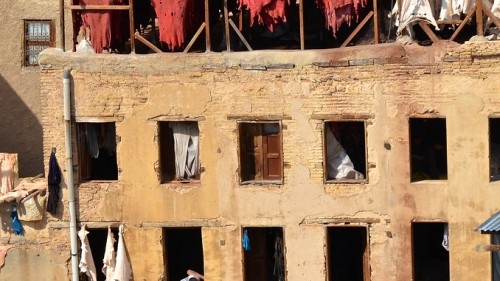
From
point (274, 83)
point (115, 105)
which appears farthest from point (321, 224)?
point (115, 105)

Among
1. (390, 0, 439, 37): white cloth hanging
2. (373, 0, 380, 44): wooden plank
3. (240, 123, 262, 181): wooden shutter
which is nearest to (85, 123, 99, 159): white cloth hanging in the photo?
(240, 123, 262, 181): wooden shutter

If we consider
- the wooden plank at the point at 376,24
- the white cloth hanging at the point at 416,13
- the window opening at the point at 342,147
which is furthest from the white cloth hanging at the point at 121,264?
the white cloth hanging at the point at 416,13

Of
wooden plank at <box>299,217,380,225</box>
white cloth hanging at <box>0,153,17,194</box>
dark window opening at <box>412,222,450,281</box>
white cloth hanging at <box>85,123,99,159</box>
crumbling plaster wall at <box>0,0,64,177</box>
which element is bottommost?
dark window opening at <box>412,222,450,281</box>

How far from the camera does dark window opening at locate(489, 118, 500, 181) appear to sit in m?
24.9

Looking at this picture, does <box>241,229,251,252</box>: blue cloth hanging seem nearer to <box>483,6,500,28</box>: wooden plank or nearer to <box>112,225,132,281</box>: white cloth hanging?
<box>112,225,132,281</box>: white cloth hanging

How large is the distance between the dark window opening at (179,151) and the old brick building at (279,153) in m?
0.03

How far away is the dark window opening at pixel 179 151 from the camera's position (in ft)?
84.0

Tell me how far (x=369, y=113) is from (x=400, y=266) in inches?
122

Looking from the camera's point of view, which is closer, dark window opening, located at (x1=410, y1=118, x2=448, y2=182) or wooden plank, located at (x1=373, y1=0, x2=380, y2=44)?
wooden plank, located at (x1=373, y1=0, x2=380, y2=44)

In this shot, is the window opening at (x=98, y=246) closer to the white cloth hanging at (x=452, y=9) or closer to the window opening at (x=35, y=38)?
the window opening at (x=35, y=38)

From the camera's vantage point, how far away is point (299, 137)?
2492 cm

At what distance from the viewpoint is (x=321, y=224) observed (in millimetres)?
24938

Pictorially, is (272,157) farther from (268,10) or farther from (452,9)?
(452,9)

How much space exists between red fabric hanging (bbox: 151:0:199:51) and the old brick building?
0.62 m
